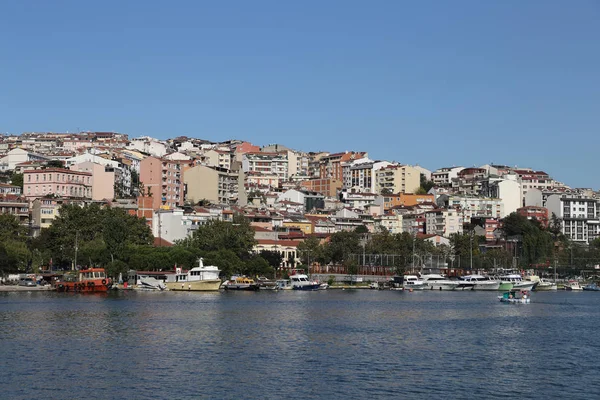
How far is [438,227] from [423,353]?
303 feet

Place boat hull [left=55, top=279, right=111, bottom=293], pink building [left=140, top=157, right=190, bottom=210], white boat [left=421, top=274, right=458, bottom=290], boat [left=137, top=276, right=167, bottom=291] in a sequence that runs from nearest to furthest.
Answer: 1. boat hull [left=55, top=279, right=111, bottom=293]
2. boat [left=137, top=276, right=167, bottom=291]
3. white boat [left=421, top=274, right=458, bottom=290]
4. pink building [left=140, top=157, right=190, bottom=210]

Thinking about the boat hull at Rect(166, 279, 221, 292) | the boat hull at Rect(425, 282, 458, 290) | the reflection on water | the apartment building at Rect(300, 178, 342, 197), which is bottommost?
the reflection on water

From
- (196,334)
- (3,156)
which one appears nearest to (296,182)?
(3,156)

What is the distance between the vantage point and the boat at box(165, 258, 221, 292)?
247 feet

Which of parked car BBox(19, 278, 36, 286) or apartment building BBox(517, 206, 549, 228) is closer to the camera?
parked car BBox(19, 278, 36, 286)

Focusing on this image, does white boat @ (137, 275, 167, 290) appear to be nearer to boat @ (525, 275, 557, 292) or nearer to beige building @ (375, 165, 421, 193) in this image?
boat @ (525, 275, 557, 292)

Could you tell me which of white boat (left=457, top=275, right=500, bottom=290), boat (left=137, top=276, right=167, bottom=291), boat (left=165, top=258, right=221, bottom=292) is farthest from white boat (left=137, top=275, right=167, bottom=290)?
white boat (left=457, top=275, right=500, bottom=290)

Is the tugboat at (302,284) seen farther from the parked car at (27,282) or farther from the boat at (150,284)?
the parked car at (27,282)

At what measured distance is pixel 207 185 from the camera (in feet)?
389

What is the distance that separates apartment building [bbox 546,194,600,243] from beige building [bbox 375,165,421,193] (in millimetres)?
21471

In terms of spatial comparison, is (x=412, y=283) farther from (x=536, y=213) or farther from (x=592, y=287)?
(x=536, y=213)

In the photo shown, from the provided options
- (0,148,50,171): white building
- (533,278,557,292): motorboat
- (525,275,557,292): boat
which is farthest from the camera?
(0,148,50,171): white building

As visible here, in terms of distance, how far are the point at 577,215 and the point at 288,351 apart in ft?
370

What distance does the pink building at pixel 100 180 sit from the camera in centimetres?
10700
